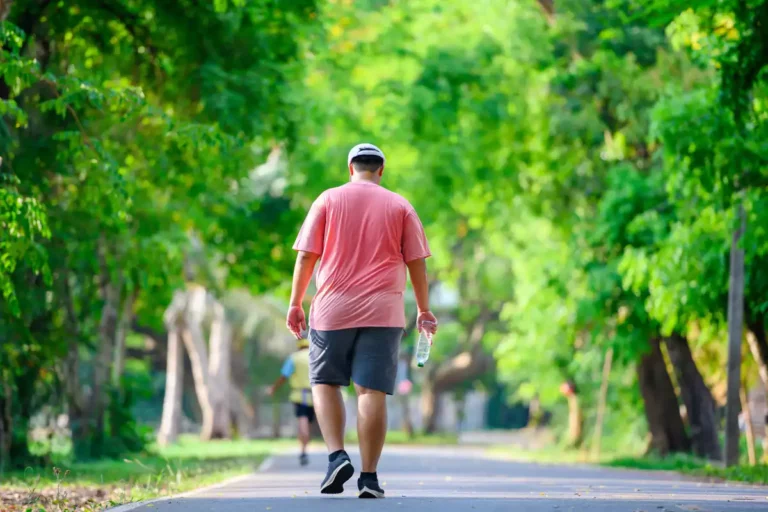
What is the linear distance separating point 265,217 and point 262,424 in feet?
157

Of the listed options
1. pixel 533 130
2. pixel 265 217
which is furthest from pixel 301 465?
pixel 533 130

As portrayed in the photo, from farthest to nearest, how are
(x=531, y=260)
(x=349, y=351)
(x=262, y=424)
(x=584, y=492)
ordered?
(x=262, y=424)
(x=531, y=260)
(x=584, y=492)
(x=349, y=351)

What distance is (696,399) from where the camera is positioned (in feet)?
90.6

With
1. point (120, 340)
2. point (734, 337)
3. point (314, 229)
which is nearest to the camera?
point (314, 229)

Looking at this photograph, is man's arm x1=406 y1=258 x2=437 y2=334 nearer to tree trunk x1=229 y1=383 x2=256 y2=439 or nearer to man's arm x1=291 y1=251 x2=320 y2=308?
man's arm x1=291 y1=251 x2=320 y2=308

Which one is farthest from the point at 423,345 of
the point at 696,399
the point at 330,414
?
the point at 696,399

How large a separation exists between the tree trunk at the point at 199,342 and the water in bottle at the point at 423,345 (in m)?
36.0

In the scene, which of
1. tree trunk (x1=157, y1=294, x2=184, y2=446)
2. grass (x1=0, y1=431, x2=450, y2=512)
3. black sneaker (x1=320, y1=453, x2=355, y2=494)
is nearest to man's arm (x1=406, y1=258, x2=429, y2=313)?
black sneaker (x1=320, y1=453, x2=355, y2=494)

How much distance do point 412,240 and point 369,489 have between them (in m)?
1.59

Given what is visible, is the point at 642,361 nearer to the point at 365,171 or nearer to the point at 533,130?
the point at 533,130

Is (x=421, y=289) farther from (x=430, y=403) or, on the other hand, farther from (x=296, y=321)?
(x=430, y=403)

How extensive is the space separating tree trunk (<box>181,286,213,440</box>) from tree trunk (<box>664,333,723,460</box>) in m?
20.9

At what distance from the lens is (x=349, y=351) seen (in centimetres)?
962

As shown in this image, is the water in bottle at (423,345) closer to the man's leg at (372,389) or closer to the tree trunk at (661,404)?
the man's leg at (372,389)
